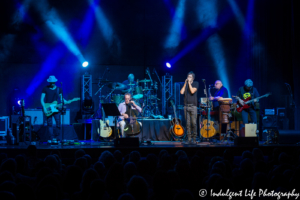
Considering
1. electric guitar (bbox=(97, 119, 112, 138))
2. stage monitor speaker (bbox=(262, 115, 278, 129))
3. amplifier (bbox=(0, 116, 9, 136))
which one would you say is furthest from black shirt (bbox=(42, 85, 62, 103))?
stage monitor speaker (bbox=(262, 115, 278, 129))

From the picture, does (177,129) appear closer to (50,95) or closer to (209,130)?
(209,130)

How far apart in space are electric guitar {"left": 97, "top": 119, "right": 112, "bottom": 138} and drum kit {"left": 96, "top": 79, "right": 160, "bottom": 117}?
1027 mm

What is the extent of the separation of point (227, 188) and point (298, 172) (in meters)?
1.00

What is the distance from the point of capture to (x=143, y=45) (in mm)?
14445

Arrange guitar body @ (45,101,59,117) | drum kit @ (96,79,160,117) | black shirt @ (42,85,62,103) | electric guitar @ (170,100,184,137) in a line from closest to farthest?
1. guitar body @ (45,101,59,117)
2. black shirt @ (42,85,62,103)
3. electric guitar @ (170,100,184,137)
4. drum kit @ (96,79,160,117)

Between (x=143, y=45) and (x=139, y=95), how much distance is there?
147 inches

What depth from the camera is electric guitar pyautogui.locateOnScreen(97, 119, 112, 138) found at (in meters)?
11.1

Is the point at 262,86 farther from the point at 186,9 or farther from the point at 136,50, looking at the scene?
the point at 136,50

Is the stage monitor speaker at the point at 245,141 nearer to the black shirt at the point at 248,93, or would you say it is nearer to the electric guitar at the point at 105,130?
the black shirt at the point at 248,93

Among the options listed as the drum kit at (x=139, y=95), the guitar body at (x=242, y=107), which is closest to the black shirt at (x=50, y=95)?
the drum kit at (x=139, y=95)

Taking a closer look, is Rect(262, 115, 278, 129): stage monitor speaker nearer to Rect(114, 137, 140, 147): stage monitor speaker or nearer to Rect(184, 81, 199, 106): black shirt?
Rect(184, 81, 199, 106): black shirt

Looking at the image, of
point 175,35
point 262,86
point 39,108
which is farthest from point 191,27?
point 39,108

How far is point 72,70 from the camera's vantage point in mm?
14023

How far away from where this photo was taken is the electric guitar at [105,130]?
11.1 meters
